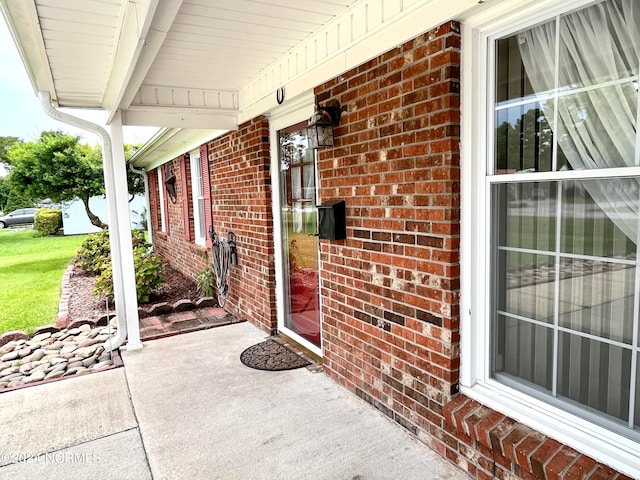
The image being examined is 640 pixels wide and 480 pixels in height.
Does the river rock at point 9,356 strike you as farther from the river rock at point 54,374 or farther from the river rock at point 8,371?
the river rock at point 54,374

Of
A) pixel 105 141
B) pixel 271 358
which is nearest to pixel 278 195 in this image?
pixel 271 358

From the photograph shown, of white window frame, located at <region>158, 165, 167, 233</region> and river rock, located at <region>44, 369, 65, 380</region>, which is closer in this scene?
river rock, located at <region>44, 369, 65, 380</region>

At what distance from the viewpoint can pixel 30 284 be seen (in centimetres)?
907

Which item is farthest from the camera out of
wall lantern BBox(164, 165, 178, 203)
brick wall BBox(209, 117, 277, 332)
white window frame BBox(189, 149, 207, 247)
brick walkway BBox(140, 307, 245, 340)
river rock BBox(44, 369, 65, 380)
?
wall lantern BBox(164, 165, 178, 203)

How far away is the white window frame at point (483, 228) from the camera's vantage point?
1899 millimetres

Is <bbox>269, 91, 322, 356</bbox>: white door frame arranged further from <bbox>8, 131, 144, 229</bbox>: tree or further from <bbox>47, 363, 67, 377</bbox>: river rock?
<bbox>8, 131, 144, 229</bbox>: tree

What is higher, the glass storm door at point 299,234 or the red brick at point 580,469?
the glass storm door at point 299,234

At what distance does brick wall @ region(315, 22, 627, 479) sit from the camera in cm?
219

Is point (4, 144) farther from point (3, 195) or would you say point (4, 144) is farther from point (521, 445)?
point (521, 445)

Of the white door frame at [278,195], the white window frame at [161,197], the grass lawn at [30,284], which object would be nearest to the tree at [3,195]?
the grass lawn at [30,284]

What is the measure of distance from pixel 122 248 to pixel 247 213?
4.63ft

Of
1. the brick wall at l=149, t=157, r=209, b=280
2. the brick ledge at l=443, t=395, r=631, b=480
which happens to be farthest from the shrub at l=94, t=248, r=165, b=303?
the brick ledge at l=443, t=395, r=631, b=480

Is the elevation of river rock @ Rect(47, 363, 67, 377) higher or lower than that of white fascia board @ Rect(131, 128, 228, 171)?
lower

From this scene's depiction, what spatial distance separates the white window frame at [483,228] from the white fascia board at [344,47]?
0.54ft
